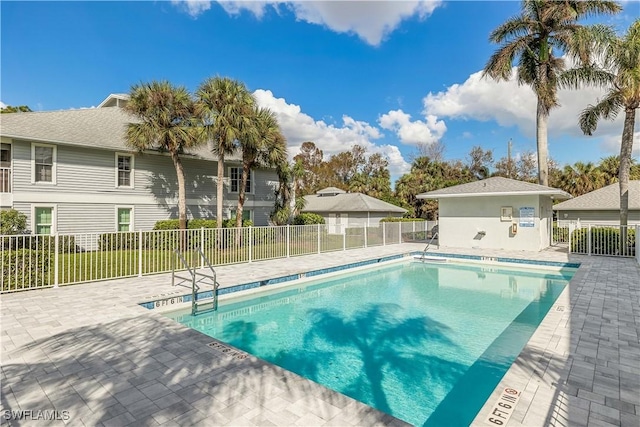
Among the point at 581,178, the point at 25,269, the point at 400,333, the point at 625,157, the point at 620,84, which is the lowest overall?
the point at 400,333

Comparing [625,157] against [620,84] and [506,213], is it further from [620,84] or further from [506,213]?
[506,213]

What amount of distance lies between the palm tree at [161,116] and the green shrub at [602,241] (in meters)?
17.1

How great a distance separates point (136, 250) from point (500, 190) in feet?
50.9

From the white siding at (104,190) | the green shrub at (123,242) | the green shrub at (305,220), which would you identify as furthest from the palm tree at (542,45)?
the green shrub at (123,242)

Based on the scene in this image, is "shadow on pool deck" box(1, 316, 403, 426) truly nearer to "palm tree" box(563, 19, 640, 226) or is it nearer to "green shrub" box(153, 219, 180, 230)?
"green shrub" box(153, 219, 180, 230)

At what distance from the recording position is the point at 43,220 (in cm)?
1339

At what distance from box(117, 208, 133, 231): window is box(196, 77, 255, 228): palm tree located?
5.22m

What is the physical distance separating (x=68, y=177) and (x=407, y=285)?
14581 mm

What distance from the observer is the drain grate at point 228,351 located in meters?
4.34

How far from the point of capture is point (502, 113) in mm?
30172

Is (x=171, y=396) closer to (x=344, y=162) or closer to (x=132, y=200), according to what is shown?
(x=132, y=200)

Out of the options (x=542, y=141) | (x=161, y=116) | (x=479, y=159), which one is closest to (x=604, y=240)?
(x=542, y=141)

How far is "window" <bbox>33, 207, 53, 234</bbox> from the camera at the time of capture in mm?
13175

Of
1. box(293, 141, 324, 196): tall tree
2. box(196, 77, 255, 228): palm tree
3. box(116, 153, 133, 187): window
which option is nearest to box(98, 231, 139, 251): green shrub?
box(196, 77, 255, 228): palm tree
